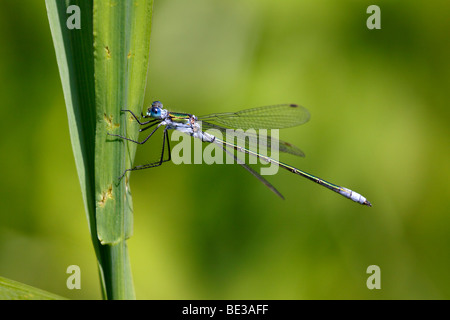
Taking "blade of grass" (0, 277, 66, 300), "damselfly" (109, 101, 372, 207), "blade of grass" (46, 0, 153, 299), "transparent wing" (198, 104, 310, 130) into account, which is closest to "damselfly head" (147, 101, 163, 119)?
"damselfly" (109, 101, 372, 207)

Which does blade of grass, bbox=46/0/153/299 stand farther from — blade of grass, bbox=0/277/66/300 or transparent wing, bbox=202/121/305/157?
transparent wing, bbox=202/121/305/157

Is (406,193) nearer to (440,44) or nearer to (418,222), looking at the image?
(418,222)

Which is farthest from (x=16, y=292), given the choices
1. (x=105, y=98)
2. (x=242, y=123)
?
(x=242, y=123)

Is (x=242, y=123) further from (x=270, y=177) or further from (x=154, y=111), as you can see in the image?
(x=154, y=111)

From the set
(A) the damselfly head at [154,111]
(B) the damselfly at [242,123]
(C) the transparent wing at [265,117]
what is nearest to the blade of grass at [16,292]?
(B) the damselfly at [242,123]

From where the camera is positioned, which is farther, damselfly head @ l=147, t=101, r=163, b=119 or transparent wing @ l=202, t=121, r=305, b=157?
transparent wing @ l=202, t=121, r=305, b=157
